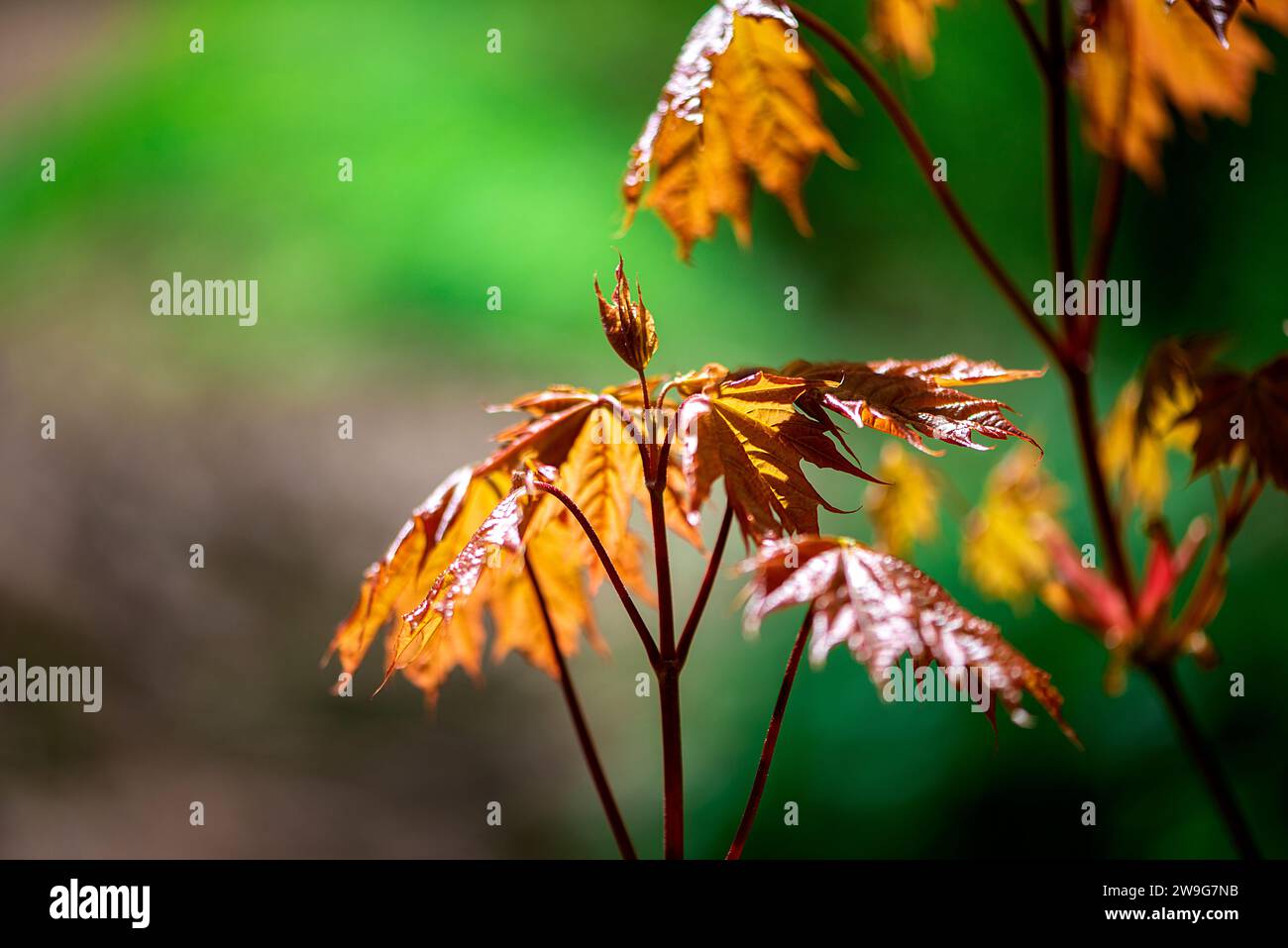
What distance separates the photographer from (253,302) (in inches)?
72.7

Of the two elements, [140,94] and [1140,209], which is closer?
[140,94]

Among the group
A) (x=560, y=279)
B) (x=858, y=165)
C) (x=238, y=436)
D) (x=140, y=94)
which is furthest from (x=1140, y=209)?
(x=140, y=94)

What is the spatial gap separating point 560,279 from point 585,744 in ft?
4.77

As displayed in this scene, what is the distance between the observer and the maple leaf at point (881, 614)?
433 millimetres

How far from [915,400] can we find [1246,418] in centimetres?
33

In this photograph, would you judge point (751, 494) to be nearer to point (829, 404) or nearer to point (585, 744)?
point (829, 404)

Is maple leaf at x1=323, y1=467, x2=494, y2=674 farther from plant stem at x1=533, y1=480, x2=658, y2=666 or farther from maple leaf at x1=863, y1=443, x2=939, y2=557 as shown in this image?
maple leaf at x1=863, y1=443, x2=939, y2=557

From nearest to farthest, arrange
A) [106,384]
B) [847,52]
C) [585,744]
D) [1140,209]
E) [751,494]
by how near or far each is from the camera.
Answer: [751,494] < [585,744] < [847,52] < [106,384] < [1140,209]

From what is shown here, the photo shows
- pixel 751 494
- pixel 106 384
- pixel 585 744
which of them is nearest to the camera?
pixel 751 494

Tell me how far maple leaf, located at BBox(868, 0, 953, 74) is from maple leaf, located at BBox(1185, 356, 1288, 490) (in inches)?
15.4

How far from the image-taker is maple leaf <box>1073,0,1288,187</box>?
2.90 ft
